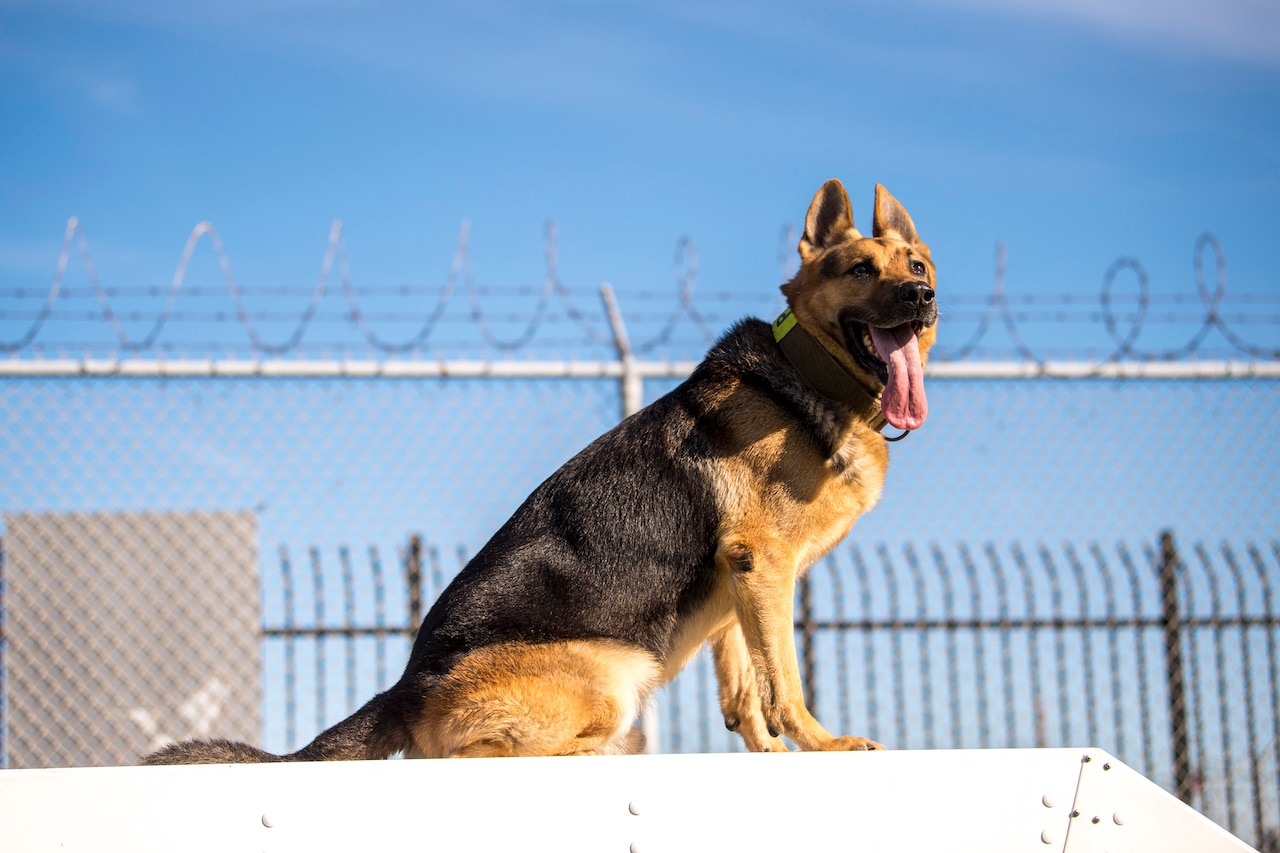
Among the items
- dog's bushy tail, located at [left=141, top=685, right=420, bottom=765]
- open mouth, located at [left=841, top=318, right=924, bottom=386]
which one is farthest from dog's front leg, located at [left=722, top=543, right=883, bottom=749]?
dog's bushy tail, located at [left=141, top=685, right=420, bottom=765]

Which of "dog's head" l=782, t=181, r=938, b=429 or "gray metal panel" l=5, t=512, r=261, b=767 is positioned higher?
"dog's head" l=782, t=181, r=938, b=429

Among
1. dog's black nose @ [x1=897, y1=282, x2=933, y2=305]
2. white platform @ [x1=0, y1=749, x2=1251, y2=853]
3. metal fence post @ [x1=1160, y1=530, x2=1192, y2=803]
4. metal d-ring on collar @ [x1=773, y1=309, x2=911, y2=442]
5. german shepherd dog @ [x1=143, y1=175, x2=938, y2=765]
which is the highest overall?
dog's black nose @ [x1=897, y1=282, x2=933, y2=305]

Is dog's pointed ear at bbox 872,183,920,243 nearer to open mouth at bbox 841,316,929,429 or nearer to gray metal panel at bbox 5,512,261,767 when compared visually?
open mouth at bbox 841,316,929,429

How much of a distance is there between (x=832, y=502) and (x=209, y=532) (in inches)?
136

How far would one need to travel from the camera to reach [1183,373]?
18.9 ft

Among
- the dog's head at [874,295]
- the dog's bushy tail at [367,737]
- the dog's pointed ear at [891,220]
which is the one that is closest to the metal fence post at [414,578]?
the dog's bushy tail at [367,737]

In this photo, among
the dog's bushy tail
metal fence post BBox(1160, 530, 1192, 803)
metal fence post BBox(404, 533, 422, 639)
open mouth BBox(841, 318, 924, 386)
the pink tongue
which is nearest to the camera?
the dog's bushy tail

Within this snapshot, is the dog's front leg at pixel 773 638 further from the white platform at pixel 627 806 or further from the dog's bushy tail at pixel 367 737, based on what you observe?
the dog's bushy tail at pixel 367 737

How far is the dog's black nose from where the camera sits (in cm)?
295

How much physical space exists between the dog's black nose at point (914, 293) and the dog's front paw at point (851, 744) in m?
1.17

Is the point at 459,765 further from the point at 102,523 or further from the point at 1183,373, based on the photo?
the point at 1183,373

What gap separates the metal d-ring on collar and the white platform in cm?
123

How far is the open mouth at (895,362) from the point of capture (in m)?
2.94

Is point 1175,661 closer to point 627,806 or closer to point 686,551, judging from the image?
point 686,551
